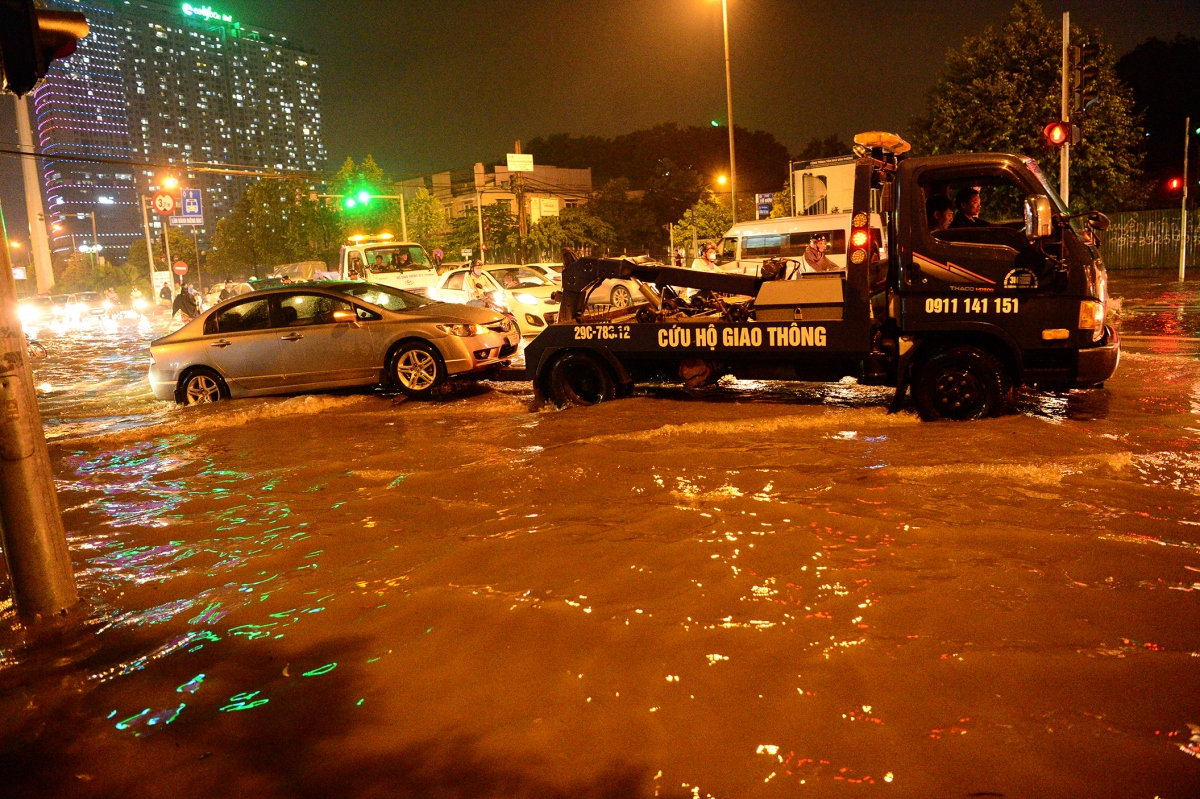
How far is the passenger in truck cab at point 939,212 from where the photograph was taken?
7.62m

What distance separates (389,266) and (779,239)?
915 cm

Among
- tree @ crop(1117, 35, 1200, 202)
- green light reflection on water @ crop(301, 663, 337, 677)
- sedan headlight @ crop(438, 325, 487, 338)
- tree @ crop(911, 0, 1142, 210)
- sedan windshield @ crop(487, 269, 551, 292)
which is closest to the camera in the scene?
green light reflection on water @ crop(301, 663, 337, 677)

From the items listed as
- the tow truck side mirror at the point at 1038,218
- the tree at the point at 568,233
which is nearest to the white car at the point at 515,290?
the tow truck side mirror at the point at 1038,218

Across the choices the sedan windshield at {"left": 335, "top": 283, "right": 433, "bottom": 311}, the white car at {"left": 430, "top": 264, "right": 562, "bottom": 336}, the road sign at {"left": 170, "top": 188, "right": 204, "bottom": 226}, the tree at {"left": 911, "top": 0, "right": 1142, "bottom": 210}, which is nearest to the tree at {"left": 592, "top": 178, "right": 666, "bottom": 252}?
the road sign at {"left": 170, "top": 188, "right": 204, "bottom": 226}

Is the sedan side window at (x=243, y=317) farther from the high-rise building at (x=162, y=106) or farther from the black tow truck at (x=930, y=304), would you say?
the high-rise building at (x=162, y=106)

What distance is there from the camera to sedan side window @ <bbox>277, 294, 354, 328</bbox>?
438 inches

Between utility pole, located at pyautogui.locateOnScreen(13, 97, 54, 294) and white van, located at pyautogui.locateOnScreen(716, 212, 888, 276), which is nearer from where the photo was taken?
white van, located at pyautogui.locateOnScreen(716, 212, 888, 276)

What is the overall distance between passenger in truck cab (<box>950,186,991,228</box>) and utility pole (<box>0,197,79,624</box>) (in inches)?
267

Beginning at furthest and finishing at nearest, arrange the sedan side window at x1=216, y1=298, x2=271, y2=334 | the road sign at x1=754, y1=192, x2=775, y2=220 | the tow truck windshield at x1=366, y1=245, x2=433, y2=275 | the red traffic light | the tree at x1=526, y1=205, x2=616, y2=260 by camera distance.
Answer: the tree at x1=526, y1=205, x2=616, y2=260 < the road sign at x1=754, y1=192, x2=775, y2=220 < the tow truck windshield at x1=366, y1=245, x2=433, y2=275 < the red traffic light < the sedan side window at x1=216, y1=298, x2=271, y2=334

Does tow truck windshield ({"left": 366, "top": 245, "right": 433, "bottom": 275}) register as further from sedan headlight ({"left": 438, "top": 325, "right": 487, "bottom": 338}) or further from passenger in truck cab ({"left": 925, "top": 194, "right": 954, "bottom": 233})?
passenger in truck cab ({"left": 925, "top": 194, "right": 954, "bottom": 233})

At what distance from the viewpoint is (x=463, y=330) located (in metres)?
10.9

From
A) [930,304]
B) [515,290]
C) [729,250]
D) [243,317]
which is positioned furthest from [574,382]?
[729,250]

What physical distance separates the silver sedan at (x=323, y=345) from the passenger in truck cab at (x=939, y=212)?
5547 mm

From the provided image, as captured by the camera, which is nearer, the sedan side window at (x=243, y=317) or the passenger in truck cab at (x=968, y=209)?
the passenger in truck cab at (x=968, y=209)
